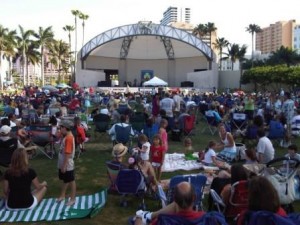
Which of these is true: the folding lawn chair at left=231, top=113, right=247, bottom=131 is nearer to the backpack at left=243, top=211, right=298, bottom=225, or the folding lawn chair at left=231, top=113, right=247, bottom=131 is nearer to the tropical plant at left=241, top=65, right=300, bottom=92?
the backpack at left=243, top=211, right=298, bottom=225

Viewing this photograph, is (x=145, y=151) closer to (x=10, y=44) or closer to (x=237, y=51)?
(x=10, y=44)

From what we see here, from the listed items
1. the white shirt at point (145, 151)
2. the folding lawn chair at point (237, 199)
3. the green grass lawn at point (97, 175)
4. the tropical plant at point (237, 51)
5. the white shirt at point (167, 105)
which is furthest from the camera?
the tropical plant at point (237, 51)

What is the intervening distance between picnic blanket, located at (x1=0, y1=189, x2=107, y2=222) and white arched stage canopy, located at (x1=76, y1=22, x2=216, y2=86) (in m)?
42.9

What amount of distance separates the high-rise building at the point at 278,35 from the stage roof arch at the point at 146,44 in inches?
3545

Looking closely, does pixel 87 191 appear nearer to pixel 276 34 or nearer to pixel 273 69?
pixel 273 69

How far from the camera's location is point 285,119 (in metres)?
12.0

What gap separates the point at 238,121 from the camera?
42.3ft

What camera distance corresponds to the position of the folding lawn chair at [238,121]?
1280cm

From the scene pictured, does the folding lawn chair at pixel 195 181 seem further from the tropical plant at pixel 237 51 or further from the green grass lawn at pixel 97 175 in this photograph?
the tropical plant at pixel 237 51

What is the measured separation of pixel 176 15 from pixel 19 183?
7291 inches

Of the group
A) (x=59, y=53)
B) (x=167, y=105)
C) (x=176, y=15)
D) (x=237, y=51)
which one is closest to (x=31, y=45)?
(x=59, y=53)

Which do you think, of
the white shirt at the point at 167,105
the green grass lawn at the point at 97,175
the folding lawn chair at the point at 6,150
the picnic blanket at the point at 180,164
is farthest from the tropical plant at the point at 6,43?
the folding lawn chair at the point at 6,150

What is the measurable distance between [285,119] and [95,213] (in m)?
7.75

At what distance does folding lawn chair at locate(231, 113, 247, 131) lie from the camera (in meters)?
12.8
